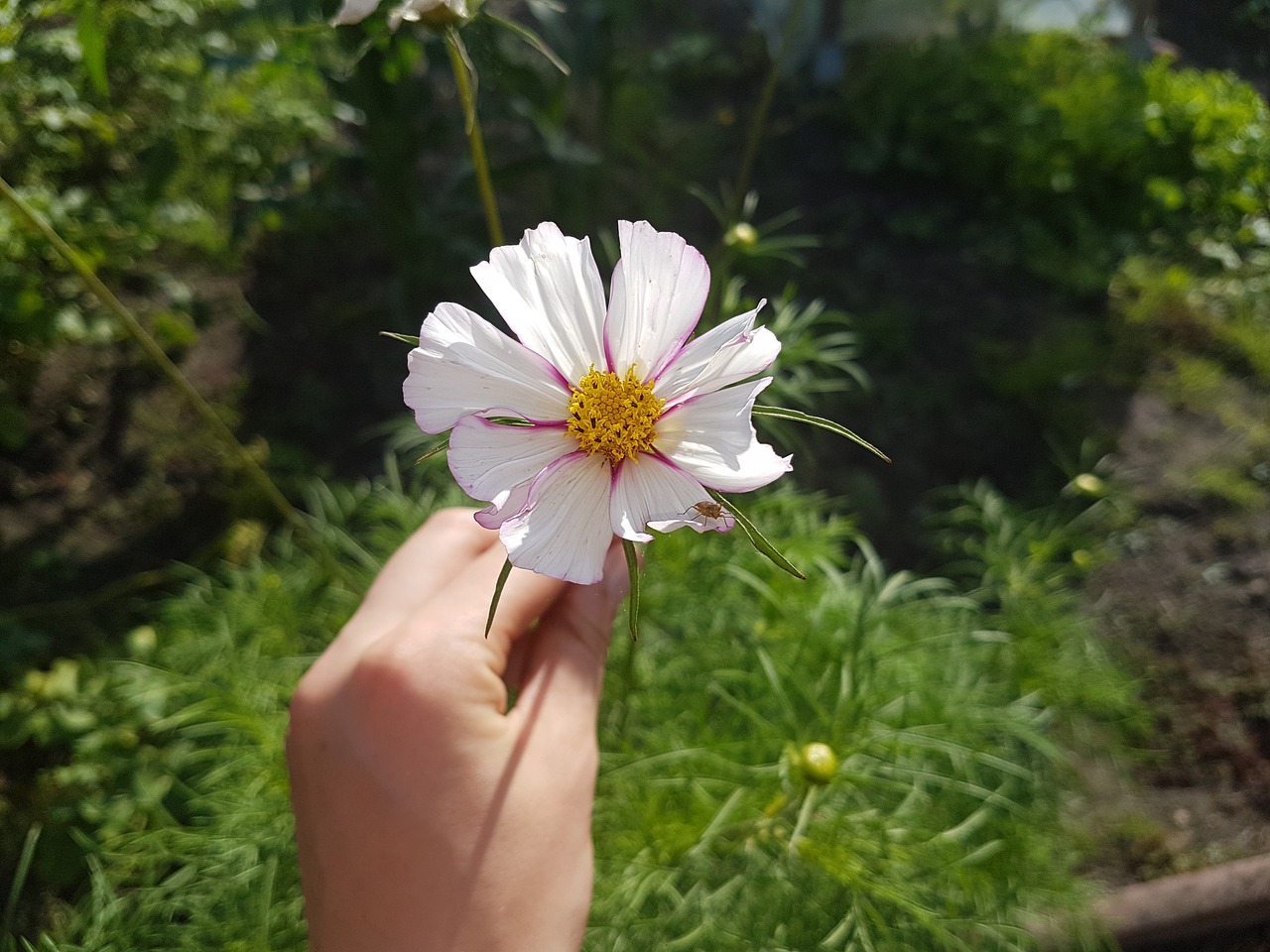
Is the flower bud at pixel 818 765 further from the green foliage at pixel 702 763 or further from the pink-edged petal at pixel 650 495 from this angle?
the pink-edged petal at pixel 650 495

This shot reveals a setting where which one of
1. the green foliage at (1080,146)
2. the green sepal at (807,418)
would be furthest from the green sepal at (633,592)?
the green foliage at (1080,146)

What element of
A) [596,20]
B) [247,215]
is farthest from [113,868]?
[596,20]

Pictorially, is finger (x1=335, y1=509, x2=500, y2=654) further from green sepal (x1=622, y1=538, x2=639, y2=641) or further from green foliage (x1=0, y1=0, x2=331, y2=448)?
green foliage (x1=0, y1=0, x2=331, y2=448)

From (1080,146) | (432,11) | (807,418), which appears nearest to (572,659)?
(807,418)

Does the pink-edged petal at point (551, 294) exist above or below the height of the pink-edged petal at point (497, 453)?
above

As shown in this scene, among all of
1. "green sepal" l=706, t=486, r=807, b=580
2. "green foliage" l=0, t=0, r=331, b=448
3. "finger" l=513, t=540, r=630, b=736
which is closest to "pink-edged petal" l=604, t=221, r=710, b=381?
"green sepal" l=706, t=486, r=807, b=580
